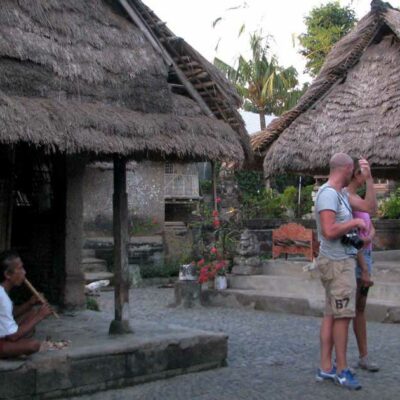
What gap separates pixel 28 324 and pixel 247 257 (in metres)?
6.92

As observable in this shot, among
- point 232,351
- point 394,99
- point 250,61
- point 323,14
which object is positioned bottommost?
point 232,351

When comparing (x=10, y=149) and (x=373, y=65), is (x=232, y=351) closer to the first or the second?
(x=10, y=149)

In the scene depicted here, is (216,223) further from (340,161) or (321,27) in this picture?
(321,27)

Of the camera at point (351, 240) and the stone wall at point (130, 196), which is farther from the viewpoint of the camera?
the stone wall at point (130, 196)

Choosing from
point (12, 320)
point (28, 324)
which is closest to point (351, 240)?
point (28, 324)

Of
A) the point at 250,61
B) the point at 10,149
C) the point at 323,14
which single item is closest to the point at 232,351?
the point at 10,149

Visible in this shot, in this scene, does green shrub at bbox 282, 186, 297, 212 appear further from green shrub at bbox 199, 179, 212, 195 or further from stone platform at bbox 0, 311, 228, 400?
stone platform at bbox 0, 311, 228, 400

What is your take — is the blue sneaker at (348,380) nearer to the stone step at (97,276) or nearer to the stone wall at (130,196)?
the stone step at (97,276)

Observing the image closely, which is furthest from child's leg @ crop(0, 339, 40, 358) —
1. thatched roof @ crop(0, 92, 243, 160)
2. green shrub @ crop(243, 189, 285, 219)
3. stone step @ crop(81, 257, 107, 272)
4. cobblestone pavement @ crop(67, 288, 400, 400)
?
green shrub @ crop(243, 189, 285, 219)

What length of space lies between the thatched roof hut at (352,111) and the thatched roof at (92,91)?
3.94 m

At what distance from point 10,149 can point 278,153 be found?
17.7ft

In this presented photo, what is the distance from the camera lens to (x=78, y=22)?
23.6ft

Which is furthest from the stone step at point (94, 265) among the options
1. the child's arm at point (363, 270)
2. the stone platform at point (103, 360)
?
the child's arm at point (363, 270)

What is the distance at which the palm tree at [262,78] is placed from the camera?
29.0 metres
